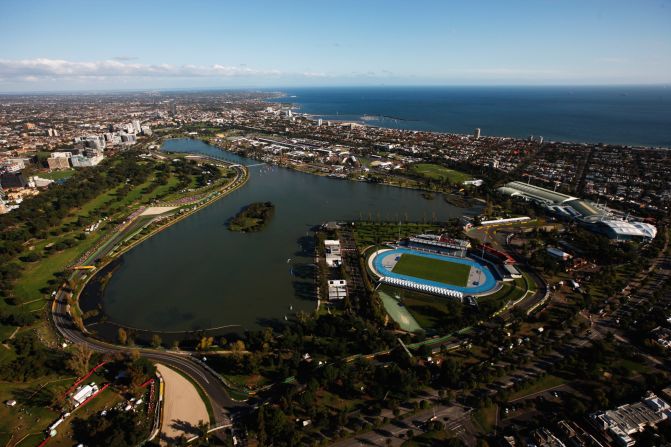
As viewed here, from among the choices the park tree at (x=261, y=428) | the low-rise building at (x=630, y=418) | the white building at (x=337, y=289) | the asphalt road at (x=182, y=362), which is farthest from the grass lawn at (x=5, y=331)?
the low-rise building at (x=630, y=418)

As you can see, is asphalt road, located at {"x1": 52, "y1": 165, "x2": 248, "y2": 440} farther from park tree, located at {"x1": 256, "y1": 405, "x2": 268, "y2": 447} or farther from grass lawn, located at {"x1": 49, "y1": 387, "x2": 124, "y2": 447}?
grass lawn, located at {"x1": 49, "y1": 387, "x2": 124, "y2": 447}

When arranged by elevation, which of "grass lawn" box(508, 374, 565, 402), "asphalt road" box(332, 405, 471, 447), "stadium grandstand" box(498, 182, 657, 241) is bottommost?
"asphalt road" box(332, 405, 471, 447)

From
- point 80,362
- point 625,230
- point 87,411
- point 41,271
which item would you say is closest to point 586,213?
point 625,230

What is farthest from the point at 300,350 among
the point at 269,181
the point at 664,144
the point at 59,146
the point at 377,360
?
the point at 664,144

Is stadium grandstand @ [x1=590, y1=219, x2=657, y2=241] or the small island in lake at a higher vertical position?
stadium grandstand @ [x1=590, y1=219, x2=657, y2=241]

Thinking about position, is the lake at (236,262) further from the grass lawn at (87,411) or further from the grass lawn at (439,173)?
the grass lawn at (439,173)

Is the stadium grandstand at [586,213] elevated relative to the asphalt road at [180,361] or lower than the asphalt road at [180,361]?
elevated

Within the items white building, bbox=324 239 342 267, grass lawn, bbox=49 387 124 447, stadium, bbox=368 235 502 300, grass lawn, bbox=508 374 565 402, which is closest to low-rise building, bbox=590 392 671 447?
grass lawn, bbox=508 374 565 402
